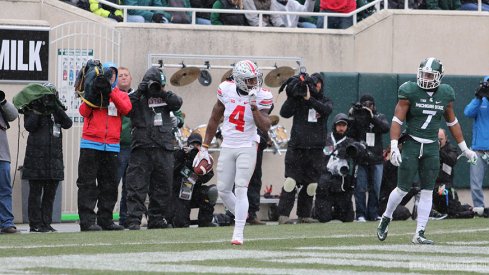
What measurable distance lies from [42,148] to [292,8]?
7.67m

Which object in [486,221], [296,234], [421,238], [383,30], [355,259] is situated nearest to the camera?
[355,259]

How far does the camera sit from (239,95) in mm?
14227

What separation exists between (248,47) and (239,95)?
24.7 feet

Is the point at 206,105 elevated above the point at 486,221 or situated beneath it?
elevated above

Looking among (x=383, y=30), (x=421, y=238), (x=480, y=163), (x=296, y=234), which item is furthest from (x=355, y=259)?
(x=383, y=30)

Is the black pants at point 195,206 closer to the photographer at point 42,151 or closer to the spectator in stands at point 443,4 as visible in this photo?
the photographer at point 42,151

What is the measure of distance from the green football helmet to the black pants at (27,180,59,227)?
16.0 feet

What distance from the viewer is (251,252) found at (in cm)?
1261

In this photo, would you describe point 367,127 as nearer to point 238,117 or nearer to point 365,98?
point 365,98

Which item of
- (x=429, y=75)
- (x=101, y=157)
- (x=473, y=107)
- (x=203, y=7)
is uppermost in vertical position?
(x=203, y=7)

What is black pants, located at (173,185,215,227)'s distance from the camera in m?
18.3

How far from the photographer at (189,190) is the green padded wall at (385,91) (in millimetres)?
3723

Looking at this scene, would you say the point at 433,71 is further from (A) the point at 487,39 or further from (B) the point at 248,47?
(A) the point at 487,39

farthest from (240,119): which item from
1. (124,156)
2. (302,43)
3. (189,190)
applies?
(302,43)
